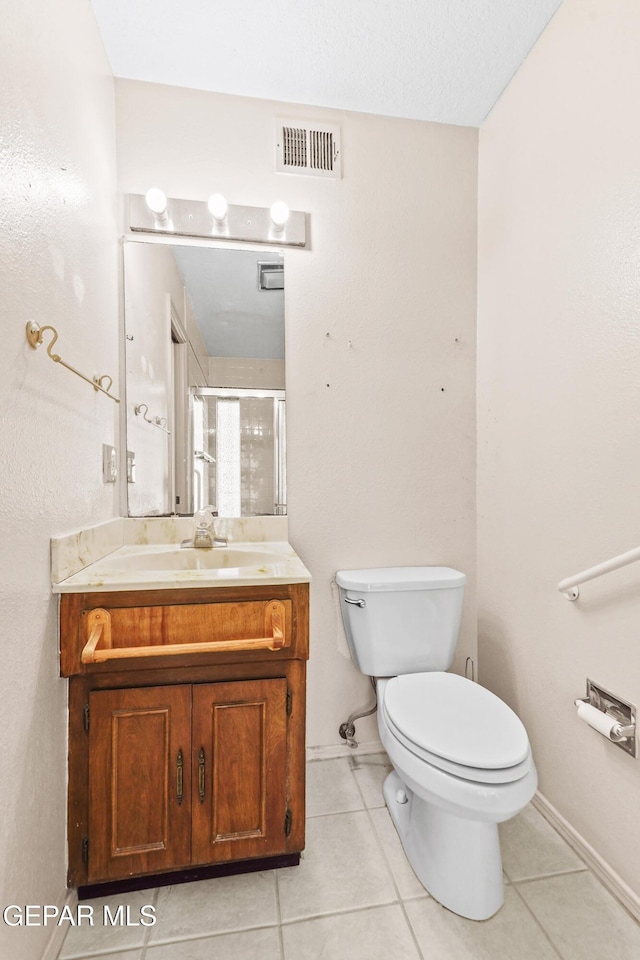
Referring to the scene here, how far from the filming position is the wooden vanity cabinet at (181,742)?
3.72ft

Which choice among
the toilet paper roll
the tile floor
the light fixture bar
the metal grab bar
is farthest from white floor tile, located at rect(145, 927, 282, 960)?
the light fixture bar

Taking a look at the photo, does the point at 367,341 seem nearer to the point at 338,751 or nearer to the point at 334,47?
the point at 334,47

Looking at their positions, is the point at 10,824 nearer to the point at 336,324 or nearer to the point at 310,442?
the point at 310,442

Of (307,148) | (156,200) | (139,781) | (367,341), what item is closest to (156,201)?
(156,200)

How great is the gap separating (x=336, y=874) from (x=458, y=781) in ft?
1.70

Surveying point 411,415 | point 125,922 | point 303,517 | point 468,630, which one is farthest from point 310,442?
point 125,922

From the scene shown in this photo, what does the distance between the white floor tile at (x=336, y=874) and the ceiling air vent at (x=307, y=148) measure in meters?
2.21

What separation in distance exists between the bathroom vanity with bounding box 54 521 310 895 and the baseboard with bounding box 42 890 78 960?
3 centimetres

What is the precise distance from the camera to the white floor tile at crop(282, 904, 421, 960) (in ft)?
3.43

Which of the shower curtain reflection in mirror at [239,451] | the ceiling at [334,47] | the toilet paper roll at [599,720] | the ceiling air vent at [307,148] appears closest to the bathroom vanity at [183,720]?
the shower curtain reflection in mirror at [239,451]

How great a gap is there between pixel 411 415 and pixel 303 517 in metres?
0.58

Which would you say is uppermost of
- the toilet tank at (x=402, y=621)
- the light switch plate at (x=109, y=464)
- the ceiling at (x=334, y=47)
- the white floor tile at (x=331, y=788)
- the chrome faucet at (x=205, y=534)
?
the ceiling at (x=334, y=47)

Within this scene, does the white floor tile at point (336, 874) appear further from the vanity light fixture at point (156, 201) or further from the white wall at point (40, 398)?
the vanity light fixture at point (156, 201)

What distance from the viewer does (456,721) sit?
1.20m
